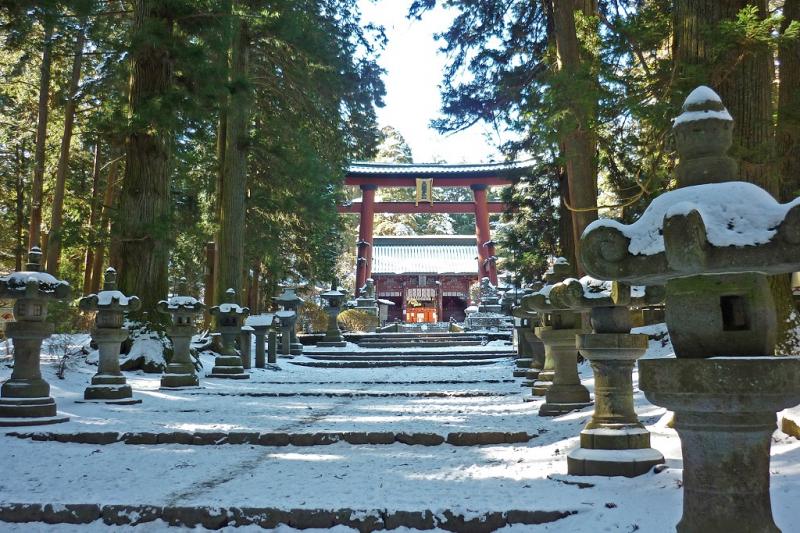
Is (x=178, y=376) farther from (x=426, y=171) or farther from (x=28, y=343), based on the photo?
(x=426, y=171)

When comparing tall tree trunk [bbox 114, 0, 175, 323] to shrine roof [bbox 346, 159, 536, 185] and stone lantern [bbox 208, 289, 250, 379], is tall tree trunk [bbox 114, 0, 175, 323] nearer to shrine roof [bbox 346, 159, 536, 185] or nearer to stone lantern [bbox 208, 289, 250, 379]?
stone lantern [bbox 208, 289, 250, 379]

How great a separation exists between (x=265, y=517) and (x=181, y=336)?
6.56m

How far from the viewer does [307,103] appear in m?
15.4

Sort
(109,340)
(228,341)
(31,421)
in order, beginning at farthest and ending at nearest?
(228,341)
(109,340)
(31,421)

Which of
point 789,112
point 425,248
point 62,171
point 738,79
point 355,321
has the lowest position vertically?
point 355,321

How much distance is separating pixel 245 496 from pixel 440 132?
8.89 metres

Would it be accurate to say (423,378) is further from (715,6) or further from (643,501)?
(643,501)

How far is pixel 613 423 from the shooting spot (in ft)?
13.1

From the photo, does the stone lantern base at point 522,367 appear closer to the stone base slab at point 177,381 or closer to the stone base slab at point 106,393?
the stone base slab at point 177,381

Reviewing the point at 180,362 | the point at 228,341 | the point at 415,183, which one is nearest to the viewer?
the point at 180,362

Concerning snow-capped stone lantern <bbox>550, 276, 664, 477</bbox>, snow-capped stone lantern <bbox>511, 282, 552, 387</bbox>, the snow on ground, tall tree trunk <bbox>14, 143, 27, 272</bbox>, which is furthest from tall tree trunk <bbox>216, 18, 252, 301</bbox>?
snow-capped stone lantern <bbox>550, 276, 664, 477</bbox>

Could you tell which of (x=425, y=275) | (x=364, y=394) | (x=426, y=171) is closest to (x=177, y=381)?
(x=364, y=394)

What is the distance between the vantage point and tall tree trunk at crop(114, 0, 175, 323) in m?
10.5

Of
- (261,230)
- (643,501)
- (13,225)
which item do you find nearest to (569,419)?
(643,501)
